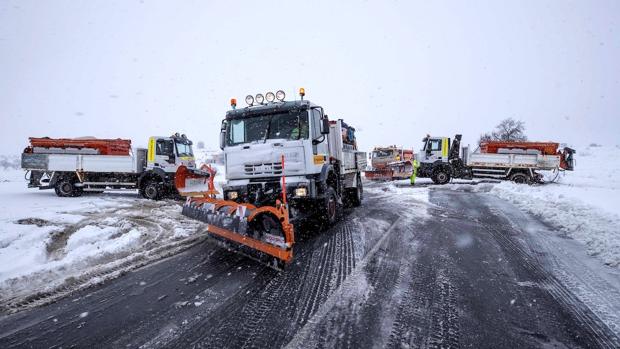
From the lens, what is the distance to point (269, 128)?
6.82 metres

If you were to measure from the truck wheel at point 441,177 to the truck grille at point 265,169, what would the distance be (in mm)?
14939

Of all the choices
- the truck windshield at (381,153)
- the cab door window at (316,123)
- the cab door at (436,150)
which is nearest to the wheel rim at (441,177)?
the cab door at (436,150)

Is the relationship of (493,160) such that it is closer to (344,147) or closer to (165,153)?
(344,147)

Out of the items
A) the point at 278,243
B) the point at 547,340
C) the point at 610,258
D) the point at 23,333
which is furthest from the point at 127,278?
the point at 610,258

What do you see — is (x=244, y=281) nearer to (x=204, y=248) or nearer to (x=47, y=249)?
(x=204, y=248)

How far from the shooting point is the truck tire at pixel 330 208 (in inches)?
274

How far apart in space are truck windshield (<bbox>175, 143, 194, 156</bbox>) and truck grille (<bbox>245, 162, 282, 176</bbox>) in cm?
752

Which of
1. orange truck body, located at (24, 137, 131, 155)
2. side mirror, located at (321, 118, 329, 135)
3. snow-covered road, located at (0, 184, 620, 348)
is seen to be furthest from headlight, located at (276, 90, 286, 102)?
orange truck body, located at (24, 137, 131, 155)

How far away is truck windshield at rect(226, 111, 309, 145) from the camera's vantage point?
6.64 metres

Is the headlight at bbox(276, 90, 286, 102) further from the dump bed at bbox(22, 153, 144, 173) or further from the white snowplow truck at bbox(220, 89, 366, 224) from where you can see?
the dump bed at bbox(22, 153, 144, 173)

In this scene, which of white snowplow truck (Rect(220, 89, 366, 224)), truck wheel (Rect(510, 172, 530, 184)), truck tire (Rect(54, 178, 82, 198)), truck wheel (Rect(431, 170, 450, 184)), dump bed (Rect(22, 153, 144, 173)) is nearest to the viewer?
white snowplow truck (Rect(220, 89, 366, 224))

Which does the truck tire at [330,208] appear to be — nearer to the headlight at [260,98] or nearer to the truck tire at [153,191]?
the headlight at [260,98]

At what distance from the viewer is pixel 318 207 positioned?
6.92 metres

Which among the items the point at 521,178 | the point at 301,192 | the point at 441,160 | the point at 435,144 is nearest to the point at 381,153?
the point at 435,144
